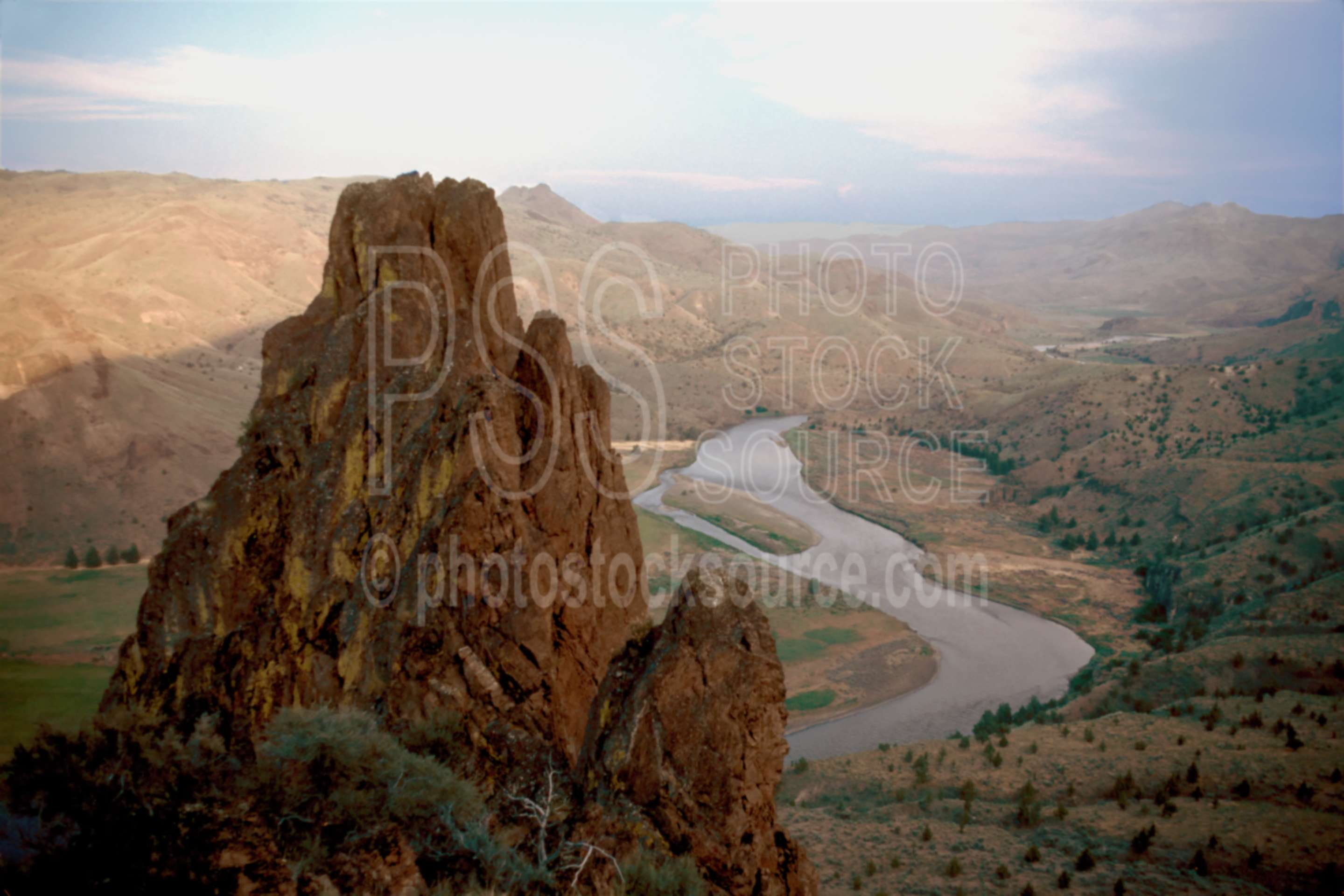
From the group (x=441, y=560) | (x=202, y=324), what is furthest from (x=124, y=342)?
(x=441, y=560)

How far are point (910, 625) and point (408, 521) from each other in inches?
1486

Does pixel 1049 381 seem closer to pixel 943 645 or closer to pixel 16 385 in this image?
pixel 943 645

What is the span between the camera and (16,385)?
46906 mm

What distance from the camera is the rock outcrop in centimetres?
991

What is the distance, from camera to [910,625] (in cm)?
4575

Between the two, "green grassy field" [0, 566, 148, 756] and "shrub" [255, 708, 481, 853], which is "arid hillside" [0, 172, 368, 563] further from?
"shrub" [255, 708, 481, 853]

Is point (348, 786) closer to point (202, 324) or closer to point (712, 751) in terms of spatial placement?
point (712, 751)

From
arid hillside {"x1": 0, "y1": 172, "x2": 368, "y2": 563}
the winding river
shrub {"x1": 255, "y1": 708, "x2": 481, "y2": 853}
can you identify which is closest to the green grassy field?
arid hillside {"x1": 0, "y1": 172, "x2": 368, "y2": 563}

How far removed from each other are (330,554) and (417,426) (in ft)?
8.87

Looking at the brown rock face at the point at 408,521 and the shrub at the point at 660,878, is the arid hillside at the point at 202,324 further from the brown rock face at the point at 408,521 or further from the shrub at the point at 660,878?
the shrub at the point at 660,878

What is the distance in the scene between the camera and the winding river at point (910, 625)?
114 feet

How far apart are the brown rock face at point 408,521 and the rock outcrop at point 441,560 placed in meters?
0.04

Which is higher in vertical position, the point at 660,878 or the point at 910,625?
the point at 660,878

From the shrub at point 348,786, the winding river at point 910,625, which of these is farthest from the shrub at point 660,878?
the winding river at point 910,625
